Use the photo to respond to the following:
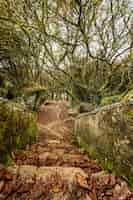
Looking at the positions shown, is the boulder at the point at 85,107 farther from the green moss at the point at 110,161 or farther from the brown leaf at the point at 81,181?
the brown leaf at the point at 81,181

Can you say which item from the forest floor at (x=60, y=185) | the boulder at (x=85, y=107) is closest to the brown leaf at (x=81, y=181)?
the forest floor at (x=60, y=185)

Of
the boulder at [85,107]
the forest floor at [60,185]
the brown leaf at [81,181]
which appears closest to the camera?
the forest floor at [60,185]

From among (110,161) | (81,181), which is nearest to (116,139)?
(110,161)

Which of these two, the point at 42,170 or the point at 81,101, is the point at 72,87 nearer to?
the point at 81,101

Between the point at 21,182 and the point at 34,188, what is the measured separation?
17 centimetres

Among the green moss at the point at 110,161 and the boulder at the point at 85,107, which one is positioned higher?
the boulder at the point at 85,107

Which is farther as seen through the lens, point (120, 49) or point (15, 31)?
point (120, 49)

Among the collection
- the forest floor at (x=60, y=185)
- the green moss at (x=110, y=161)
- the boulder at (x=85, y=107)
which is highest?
the boulder at (x=85, y=107)

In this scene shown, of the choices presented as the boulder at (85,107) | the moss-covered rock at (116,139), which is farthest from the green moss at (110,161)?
the boulder at (85,107)

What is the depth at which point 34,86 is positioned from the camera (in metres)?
10.7

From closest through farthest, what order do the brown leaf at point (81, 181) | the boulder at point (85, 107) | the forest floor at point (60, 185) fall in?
1. the forest floor at point (60, 185)
2. the brown leaf at point (81, 181)
3. the boulder at point (85, 107)

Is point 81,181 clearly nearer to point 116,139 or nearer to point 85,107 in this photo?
point 116,139

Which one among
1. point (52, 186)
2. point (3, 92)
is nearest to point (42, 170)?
point (52, 186)

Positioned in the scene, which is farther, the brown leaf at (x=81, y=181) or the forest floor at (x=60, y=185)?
the brown leaf at (x=81, y=181)
